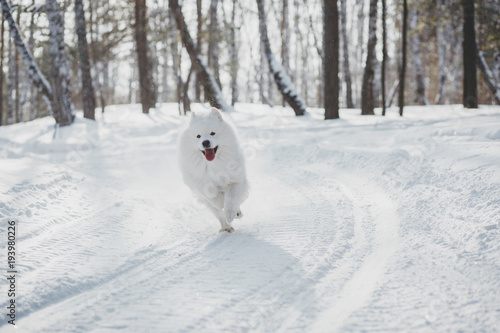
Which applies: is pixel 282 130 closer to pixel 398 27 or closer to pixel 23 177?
pixel 23 177

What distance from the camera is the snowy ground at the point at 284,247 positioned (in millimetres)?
2514

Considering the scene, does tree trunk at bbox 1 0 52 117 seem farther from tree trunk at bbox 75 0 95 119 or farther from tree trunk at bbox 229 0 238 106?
tree trunk at bbox 229 0 238 106

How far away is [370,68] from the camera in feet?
42.5

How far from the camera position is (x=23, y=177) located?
525cm

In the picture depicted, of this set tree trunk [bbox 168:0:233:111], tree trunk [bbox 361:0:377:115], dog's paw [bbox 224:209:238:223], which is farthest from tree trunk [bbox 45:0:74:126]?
dog's paw [bbox 224:209:238:223]

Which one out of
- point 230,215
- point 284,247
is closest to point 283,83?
point 230,215

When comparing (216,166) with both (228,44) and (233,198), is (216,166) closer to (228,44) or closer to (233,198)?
(233,198)

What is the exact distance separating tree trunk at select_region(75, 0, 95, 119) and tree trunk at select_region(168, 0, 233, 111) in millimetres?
3232

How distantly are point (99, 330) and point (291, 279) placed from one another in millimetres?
1404

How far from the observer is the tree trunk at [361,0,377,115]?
13.0 m

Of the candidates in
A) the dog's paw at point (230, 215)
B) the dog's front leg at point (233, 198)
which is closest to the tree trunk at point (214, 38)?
the dog's front leg at point (233, 198)

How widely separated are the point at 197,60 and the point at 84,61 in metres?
4.13

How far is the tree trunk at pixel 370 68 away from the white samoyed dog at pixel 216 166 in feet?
31.8

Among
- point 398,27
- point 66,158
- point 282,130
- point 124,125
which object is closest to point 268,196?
point 282,130
